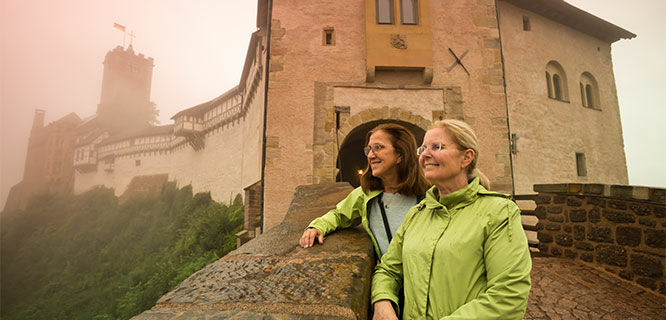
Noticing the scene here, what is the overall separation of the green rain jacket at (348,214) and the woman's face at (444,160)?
66 cm

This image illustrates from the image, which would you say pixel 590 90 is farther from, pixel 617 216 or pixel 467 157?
pixel 467 157

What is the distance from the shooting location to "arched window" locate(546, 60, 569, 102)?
40.7 feet

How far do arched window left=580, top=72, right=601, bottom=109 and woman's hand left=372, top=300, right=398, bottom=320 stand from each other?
15453 mm

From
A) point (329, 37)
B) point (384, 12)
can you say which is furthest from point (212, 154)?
point (384, 12)

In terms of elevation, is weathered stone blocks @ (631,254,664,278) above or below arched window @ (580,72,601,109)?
below

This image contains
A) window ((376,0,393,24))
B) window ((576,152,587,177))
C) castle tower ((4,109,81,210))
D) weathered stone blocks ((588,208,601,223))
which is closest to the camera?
weathered stone blocks ((588,208,601,223))

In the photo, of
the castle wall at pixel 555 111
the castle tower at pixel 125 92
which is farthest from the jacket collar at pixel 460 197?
the castle tower at pixel 125 92

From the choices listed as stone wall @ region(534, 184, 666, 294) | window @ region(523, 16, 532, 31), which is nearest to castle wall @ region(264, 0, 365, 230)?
stone wall @ region(534, 184, 666, 294)

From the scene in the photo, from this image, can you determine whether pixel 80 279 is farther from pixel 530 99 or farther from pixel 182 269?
pixel 530 99

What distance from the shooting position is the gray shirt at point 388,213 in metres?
1.94

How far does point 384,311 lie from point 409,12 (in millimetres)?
7219

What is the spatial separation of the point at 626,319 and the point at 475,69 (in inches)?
218

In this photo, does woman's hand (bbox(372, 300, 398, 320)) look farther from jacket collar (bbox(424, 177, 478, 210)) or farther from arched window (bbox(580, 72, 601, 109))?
arched window (bbox(580, 72, 601, 109))

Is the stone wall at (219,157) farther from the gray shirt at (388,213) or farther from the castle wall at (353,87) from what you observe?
the gray shirt at (388,213)
